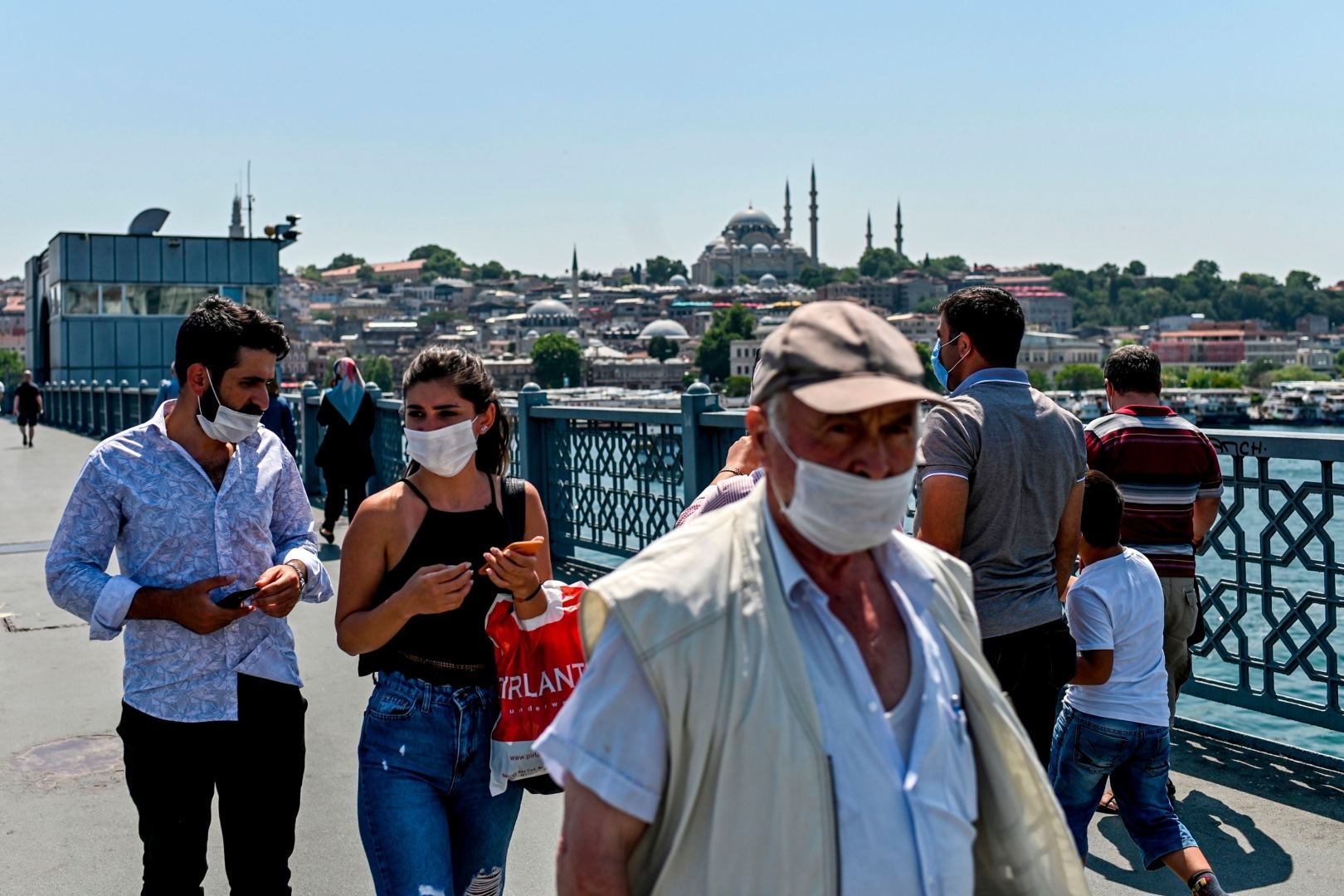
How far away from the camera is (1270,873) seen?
13.4 ft

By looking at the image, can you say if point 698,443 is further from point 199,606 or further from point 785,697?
point 785,697

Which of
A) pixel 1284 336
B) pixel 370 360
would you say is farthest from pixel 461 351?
pixel 1284 336

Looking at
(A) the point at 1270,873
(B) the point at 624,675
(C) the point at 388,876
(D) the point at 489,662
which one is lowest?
(A) the point at 1270,873

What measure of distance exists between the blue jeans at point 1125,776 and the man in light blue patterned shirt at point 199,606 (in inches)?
74.5

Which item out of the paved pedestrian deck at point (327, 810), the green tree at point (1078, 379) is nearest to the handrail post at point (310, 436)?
the paved pedestrian deck at point (327, 810)

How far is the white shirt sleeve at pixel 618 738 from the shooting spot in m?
1.72

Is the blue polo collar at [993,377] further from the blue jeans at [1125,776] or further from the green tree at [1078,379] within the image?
the green tree at [1078,379]

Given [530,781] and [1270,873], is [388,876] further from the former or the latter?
[1270,873]

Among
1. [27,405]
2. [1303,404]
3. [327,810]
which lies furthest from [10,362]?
[327,810]

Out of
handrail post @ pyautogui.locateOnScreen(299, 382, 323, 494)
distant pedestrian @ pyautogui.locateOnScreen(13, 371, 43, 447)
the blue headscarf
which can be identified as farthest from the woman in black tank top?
distant pedestrian @ pyautogui.locateOnScreen(13, 371, 43, 447)

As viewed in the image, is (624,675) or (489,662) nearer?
(624,675)

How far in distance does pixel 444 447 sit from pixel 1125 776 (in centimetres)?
194

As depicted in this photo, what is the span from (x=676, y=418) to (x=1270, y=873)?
4.45m

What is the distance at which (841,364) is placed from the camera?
1.76 metres
